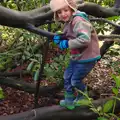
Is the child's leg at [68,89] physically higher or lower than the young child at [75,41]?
lower

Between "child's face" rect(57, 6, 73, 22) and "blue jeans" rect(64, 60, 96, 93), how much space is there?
449 millimetres

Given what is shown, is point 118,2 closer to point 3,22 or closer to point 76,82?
point 76,82

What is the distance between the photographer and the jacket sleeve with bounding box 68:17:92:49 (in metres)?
2.47

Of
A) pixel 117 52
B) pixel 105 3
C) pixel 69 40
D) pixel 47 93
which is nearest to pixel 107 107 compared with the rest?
pixel 69 40

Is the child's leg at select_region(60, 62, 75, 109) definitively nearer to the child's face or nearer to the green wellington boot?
the green wellington boot

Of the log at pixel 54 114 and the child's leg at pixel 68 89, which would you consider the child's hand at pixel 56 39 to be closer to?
the child's leg at pixel 68 89

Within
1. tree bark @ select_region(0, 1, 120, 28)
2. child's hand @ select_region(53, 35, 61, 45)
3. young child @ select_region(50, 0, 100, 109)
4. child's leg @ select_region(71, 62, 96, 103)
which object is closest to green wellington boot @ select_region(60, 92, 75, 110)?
young child @ select_region(50, 0, 100, 109)

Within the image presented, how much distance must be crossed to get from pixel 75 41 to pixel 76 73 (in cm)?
44

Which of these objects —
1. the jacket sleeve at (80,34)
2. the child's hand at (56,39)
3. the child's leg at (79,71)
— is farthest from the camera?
the child's leg at (79,71)

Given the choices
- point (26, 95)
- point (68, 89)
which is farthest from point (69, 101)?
point (26, 95)

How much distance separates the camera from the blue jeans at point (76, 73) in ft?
9.11

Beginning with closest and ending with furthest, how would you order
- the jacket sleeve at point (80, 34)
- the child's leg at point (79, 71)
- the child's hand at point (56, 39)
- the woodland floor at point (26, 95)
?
the jacket sleeve at point (80, 34)
the child's hand at point (56, 39)
the child's leg at point (79, 71)
the woodland floor at point (26, 95)

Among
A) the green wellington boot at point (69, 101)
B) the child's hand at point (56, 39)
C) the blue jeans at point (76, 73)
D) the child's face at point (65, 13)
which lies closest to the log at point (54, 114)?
the green wellington boot at point (69, 101)

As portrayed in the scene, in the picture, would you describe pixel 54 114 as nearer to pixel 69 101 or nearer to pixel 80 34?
pixel 69 101
